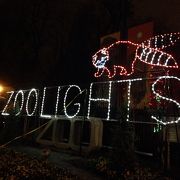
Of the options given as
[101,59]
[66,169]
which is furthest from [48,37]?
[66,169]

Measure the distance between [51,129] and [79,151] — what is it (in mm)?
3050

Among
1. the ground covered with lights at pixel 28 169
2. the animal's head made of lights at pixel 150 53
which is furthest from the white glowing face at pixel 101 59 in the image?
the ground covered with lights at pixel 28 169

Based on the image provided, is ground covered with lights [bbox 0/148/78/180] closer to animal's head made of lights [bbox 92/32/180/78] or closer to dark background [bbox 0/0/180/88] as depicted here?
animal's head made of lights [bbox 92/32/180/78]

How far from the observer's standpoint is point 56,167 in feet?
29.2

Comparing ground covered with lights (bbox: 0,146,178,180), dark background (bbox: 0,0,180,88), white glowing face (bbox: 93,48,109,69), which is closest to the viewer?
ground covered with lights (bbox: 0,146,178,180)

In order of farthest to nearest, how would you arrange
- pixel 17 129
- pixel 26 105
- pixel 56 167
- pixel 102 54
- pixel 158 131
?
pixel 102 54
pixel 26 105
pixel 17 129
pixel 158 131
pixel 56 167

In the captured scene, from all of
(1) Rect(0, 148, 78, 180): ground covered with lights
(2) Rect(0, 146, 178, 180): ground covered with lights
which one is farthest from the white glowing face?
(1) Rect(0, 148, 78, 180): ground covered with lights

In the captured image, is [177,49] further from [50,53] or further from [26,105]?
[50,53]

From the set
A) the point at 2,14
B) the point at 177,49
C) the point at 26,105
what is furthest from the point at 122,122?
the point at 2,14

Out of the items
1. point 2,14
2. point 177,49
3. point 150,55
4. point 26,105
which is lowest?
point 26,105

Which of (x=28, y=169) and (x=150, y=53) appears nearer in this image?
(x=28, y=169)

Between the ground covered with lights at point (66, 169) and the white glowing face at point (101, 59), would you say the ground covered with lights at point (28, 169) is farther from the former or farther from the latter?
the white glowing face at point (101, 59)

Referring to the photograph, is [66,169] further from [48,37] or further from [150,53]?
[48,37]

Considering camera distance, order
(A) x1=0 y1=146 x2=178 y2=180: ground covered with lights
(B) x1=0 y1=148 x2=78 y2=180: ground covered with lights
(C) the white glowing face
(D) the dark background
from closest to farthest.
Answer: (B) x1=0 y1=148 x2=78 y2=180: ground covered with lights
(A) x1=0 y1=146 x2=178 y2=180: ground covered with lights
(C) the white glowing face
(D) the dark background
